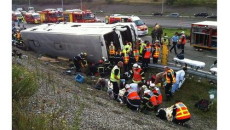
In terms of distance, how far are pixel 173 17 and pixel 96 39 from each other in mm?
27000

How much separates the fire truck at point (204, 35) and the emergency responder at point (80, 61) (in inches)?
296

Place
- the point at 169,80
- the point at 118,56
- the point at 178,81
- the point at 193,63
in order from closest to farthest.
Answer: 1. the point at 169,80
2. the point at 178,81
3. the point at 193,63
4. the point at 118,56

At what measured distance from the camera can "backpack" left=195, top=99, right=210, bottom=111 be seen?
9.79m

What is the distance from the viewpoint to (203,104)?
9.89m

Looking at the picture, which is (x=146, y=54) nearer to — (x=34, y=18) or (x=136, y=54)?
(x=136, y=54)

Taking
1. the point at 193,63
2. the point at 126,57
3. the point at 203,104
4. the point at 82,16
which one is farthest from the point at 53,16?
the point at 203,104

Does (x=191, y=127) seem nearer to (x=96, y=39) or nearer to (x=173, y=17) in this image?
(x=96, y=39)

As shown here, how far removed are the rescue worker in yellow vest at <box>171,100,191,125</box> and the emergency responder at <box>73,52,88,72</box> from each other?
635cm

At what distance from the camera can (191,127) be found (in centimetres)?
874

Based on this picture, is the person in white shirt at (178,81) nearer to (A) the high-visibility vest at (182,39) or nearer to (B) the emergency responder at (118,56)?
(B) the emergency responder at (118,56)

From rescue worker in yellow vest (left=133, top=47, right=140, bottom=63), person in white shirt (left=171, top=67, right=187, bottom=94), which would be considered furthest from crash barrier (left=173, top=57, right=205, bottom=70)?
rescue worker in yellow vest (left=133, top=47, right=140, bottom=63)

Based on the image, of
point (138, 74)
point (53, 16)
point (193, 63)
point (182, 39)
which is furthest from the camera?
point (53, 16)

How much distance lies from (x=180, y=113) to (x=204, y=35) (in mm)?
10009

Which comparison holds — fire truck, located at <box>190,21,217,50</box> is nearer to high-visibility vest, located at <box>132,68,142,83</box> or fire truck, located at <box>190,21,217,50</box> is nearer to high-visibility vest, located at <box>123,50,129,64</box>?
high-visibility vest, located at <box>123,50,129,64</box>
